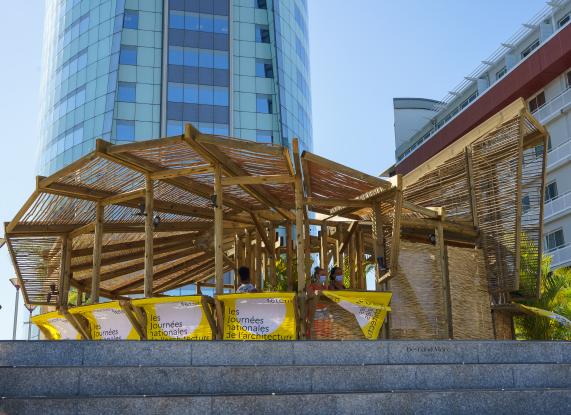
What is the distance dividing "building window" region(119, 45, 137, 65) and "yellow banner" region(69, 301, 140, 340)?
1885 inches

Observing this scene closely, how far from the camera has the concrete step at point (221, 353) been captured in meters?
8.28

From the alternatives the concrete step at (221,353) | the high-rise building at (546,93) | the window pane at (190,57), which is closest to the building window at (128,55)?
the window pane at (190,57)

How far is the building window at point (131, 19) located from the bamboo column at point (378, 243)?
49137 mm

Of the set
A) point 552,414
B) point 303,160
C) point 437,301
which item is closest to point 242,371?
point 552,414

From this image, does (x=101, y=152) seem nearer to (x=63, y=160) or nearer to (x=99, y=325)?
(x=99, y=325)

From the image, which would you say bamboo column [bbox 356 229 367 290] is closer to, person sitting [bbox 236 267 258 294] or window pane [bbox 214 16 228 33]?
person sitting [bbox 236 267 258 294]

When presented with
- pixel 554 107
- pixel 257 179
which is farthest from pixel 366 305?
pixel 554 107

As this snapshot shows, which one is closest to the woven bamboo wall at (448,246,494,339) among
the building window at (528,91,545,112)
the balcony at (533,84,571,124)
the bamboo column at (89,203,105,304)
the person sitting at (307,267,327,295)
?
the person sitting at (307,267,327,295)

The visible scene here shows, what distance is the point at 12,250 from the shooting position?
15.9 m

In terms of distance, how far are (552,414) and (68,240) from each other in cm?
1132

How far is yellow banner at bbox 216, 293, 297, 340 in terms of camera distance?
1072 centimetres

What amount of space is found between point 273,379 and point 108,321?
510 centimetres

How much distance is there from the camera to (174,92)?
57344 mm

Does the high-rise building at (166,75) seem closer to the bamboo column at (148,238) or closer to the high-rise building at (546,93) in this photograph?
the high-rise building at (546,93)
